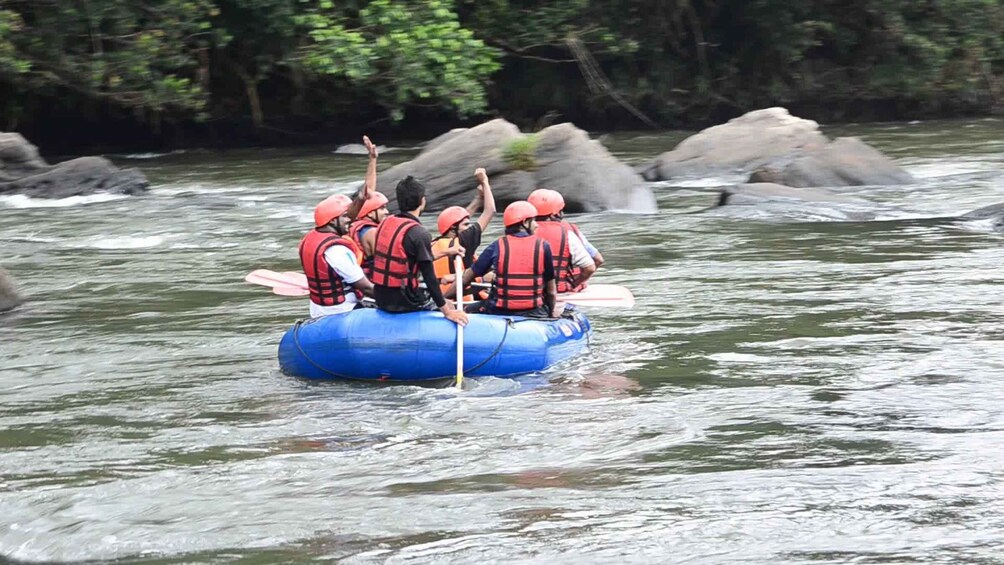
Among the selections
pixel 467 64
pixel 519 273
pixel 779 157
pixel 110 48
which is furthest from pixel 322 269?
pixel 110 48

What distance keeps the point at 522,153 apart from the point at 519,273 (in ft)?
27.5

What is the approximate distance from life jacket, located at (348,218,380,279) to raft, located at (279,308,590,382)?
22.6 inches

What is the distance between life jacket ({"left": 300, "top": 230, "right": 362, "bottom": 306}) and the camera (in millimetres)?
9125

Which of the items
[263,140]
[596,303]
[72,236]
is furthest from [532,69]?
[596,303]

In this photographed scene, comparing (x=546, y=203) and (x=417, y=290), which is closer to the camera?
(x=417, y=290)

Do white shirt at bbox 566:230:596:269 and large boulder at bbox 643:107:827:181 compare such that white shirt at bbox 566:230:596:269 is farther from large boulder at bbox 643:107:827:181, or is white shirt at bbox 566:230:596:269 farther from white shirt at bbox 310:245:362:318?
large boulder at bbox 643:107:827:181

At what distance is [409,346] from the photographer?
8.80 meters

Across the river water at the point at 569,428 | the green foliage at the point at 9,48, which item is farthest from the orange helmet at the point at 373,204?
the green foliage at the point at 9,48

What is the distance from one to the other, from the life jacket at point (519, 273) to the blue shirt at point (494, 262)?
1.3 inches

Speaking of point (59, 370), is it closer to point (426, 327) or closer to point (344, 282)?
point (344, 282)

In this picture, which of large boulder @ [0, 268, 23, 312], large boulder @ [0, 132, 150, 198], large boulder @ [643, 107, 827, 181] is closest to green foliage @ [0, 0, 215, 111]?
large boulder @ [0, 132, 150, 198]

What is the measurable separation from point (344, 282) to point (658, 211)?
848cm

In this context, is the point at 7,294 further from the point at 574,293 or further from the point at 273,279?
the point at 574,293

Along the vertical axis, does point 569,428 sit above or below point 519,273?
below
